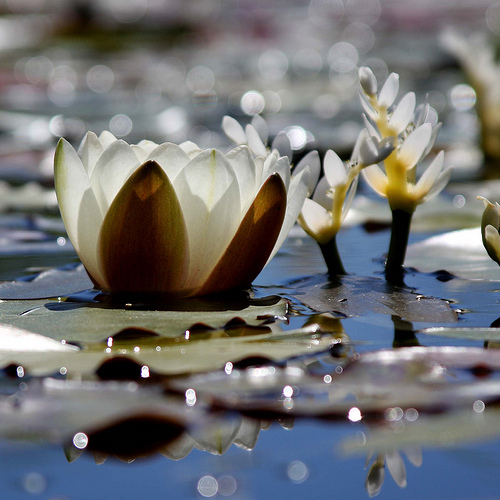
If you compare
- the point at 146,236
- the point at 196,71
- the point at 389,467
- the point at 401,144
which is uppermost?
the point at 196,71

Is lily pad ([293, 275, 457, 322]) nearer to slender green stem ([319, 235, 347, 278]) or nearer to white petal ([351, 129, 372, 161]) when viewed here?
slender green stem ([319, 235, 347, 278])

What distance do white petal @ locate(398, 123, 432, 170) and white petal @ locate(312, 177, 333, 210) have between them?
89 mm

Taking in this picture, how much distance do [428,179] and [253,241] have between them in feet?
0.70

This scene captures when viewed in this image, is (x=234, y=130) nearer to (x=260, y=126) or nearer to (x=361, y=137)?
(x=260, y=126)

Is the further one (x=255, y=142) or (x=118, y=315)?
(x=255, y=142)

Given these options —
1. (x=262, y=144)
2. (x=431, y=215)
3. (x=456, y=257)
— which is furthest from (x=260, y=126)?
(x=431, y=215)

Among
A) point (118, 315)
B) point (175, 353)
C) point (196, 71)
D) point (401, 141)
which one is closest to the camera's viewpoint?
point (175, 353)

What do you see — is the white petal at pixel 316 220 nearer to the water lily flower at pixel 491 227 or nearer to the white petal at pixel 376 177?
the white petal at pixel 376 177

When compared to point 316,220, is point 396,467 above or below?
below

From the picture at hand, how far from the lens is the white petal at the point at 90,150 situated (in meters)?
0.78

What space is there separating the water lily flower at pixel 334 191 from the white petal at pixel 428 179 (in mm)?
74

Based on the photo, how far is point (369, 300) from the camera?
78 cm

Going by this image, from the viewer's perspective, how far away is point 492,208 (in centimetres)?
75

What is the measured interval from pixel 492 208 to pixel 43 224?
0.91m
